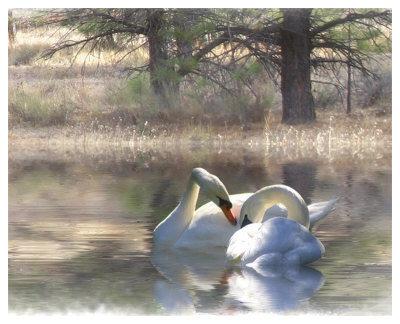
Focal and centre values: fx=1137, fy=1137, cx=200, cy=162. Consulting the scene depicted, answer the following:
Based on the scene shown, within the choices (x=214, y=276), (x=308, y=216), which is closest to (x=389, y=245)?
(x=308, y=216)

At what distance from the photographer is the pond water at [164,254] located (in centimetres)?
563

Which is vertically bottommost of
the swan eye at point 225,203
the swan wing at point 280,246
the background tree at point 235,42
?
the swan wing at point 280,246

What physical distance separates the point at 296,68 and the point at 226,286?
6181 millimetres

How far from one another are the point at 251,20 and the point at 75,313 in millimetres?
6593

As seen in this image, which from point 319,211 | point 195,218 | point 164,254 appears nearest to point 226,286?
point 164,254

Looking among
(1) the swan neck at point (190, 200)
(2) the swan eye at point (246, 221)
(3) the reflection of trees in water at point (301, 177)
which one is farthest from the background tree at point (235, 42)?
(2) the swan eye at point (246, 221)

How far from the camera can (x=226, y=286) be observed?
19.4ft

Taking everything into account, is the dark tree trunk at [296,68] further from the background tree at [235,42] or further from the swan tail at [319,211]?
the swan tail at [319,211]

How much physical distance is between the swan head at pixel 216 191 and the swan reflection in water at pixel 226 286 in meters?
0.52

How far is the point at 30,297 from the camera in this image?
18.8 ft

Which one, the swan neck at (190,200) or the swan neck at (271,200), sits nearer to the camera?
the swan neck at (271,200)

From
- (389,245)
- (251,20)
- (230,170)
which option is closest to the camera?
(389,245)

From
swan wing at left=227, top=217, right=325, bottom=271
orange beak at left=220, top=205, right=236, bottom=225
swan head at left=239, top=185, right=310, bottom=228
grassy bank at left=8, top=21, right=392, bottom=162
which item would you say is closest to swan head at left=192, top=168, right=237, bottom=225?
orange beak at left=220, top=205, right=236, bottom=225
